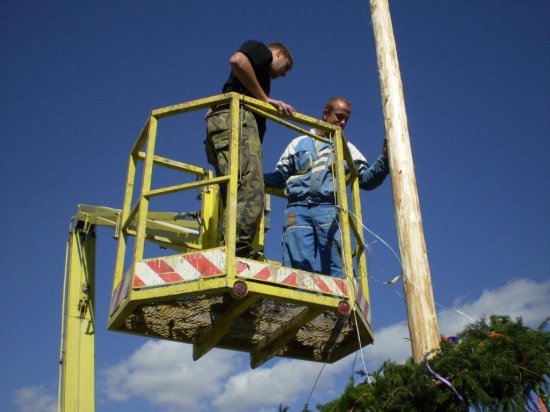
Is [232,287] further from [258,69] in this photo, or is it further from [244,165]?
[258,69]

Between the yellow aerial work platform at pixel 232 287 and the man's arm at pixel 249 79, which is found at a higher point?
the man's arm at pixel 249 79

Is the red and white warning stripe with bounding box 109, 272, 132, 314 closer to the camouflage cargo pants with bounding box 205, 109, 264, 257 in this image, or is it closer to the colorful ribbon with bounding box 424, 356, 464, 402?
the camouflage cargo pants with bounding box 205, 109, 264, 257

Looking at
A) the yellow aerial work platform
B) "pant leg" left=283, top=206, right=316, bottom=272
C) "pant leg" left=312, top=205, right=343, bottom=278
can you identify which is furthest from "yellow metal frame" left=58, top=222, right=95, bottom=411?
"pant leg" left=312, top=205, right=343, bottom=278

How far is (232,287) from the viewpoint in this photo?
5.71 m

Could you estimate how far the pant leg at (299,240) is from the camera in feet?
23.6

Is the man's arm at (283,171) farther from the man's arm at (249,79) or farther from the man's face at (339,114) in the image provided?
the man's arm at (249,79)

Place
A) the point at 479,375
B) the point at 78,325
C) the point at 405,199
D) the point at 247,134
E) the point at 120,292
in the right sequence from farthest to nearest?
the point at 78,325
the point at 247,134
the point at 120,292
the point at 405,199
the point at 479,375

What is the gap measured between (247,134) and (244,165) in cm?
31

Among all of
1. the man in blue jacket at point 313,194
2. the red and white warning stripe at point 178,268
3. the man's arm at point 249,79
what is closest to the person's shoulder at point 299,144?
the man in blue jacket at point 313,194

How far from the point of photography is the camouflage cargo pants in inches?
246

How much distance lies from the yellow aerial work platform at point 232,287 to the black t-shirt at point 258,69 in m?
0.35

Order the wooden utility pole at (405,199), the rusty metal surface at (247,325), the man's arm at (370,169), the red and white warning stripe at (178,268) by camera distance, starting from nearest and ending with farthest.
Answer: the wooden utility pole at (405,199) < the red and white warning stripe at (178,268) < the rusty metal surface at (247,325) < the man's arm at (370,169)

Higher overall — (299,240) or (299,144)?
(299,144)

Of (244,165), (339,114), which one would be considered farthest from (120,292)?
(339,114)
